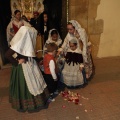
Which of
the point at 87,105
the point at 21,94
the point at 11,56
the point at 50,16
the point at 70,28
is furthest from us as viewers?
the point at 50,16

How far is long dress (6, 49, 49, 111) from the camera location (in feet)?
8.98

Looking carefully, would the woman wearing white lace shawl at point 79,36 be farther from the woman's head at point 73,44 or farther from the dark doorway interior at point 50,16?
the dark doorway interior at point 50,16

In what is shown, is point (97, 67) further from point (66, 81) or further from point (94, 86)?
point (66, 81)

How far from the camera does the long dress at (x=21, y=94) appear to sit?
8.98 feet

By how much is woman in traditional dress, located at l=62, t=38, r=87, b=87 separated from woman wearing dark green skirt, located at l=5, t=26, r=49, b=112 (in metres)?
0.66

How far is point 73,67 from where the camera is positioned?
3.46 m

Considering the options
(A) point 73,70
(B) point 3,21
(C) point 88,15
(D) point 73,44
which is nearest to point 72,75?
(A) point 73,70

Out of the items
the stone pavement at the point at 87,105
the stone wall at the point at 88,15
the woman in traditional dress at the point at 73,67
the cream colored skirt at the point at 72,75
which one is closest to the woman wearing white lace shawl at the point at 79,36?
the woman in traditional dress at the point at 73,67

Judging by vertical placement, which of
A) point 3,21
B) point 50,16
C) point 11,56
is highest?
point 50,16

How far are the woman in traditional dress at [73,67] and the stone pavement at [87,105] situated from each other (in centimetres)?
23

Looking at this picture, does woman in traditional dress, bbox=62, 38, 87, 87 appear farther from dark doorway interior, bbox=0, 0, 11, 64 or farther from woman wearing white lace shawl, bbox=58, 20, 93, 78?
dark doorway interior, bbox=0, 0, 11, 64

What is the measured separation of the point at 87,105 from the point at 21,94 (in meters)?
1.17

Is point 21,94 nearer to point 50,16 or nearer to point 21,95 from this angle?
point 21,95

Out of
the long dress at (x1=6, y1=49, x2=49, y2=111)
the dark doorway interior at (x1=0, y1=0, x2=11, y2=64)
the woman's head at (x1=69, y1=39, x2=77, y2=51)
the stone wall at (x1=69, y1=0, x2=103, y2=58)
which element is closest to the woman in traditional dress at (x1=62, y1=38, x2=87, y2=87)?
the woman's head at (x1=69, y1=39, x2=77, y2=51)
